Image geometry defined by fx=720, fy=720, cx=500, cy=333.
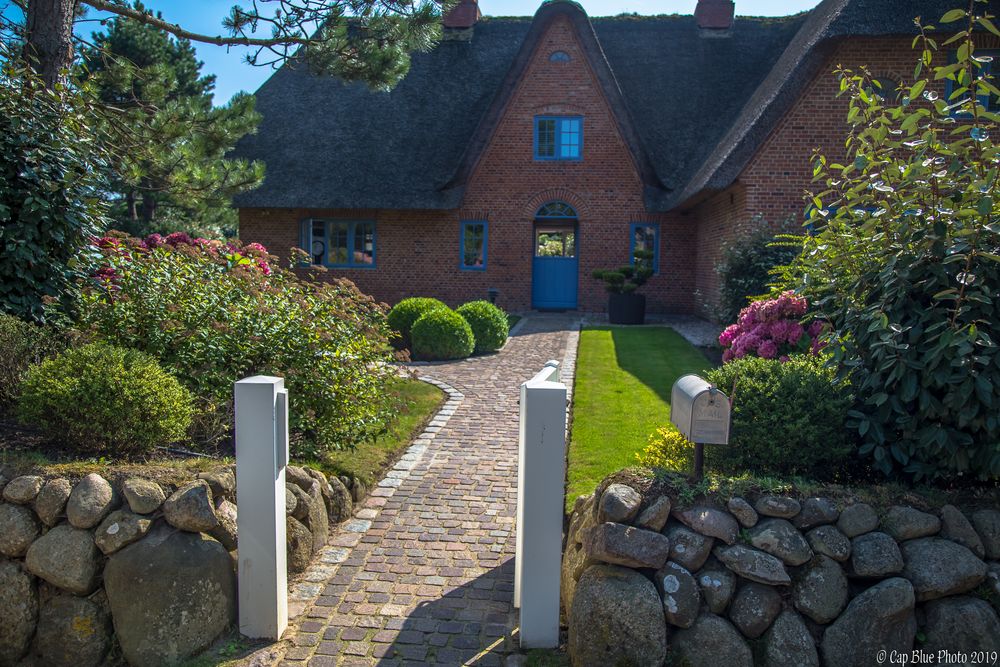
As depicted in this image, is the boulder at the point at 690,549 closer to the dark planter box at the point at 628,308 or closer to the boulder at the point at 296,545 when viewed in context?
the boulder at the point at 296,545

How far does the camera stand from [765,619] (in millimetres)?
3088

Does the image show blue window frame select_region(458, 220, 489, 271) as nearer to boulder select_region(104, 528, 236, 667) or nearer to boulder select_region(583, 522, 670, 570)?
boulder select_region(104, 528, 236, 667)

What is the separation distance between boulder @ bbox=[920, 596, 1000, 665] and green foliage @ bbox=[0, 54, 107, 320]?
536 cm

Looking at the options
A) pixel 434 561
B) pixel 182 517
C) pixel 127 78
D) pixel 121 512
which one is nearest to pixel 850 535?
pixel 434 561

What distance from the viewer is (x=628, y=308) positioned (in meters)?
16.6

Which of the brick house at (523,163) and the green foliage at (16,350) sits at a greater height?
the brick house at (523,163)

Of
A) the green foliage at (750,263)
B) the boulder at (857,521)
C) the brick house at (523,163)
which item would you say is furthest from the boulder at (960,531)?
the brick house at (523,163)

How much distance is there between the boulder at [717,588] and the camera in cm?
310

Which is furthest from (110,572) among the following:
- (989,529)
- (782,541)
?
(989,529)

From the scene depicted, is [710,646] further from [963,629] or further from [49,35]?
[49,35]

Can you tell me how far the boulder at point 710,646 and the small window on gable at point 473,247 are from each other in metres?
16.4

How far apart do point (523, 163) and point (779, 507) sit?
16.4 meters

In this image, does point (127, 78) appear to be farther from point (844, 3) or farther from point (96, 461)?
point (844, 3)

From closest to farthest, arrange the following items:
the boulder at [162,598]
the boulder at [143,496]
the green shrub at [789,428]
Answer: the boulder at [162,598] < the boulder at [143,496] < the green shrub at [789,428]
